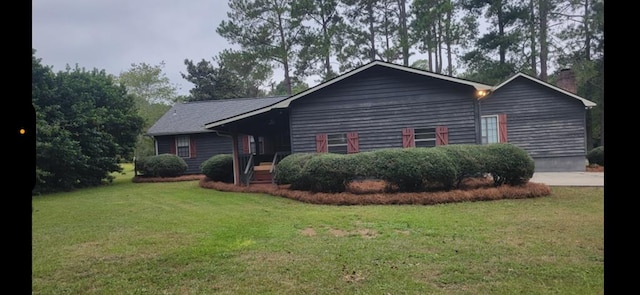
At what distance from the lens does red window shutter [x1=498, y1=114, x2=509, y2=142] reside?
15.1m

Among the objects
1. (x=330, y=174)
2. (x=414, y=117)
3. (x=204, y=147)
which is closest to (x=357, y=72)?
(x=414, y=117)

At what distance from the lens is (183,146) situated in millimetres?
19688

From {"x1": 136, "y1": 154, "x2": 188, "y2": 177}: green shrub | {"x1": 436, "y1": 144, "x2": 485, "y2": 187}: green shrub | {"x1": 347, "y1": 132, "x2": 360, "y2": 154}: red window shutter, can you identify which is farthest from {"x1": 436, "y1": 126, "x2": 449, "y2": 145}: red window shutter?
{"x1": 136, "y1": 154, "x2": 188, "y2": 177}: green shrub

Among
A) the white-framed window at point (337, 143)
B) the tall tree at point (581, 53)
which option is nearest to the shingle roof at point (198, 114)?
the white-framed window at point (337, 143)

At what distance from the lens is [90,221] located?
7.10m

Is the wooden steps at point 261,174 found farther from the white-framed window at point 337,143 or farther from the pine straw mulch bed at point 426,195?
the pine straw mulch bed at point 426,195

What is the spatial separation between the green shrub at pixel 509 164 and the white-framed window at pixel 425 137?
11.0ft

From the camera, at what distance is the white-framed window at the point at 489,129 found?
15406 millimetres

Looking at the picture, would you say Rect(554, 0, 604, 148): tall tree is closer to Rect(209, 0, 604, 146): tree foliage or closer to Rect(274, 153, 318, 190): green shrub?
Rect(209, 0, 604, 146): tree foliage

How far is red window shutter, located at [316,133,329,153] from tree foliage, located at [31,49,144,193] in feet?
30.0

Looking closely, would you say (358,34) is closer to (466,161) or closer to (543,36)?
(543,36)

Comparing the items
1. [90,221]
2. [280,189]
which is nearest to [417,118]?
[280,189]
